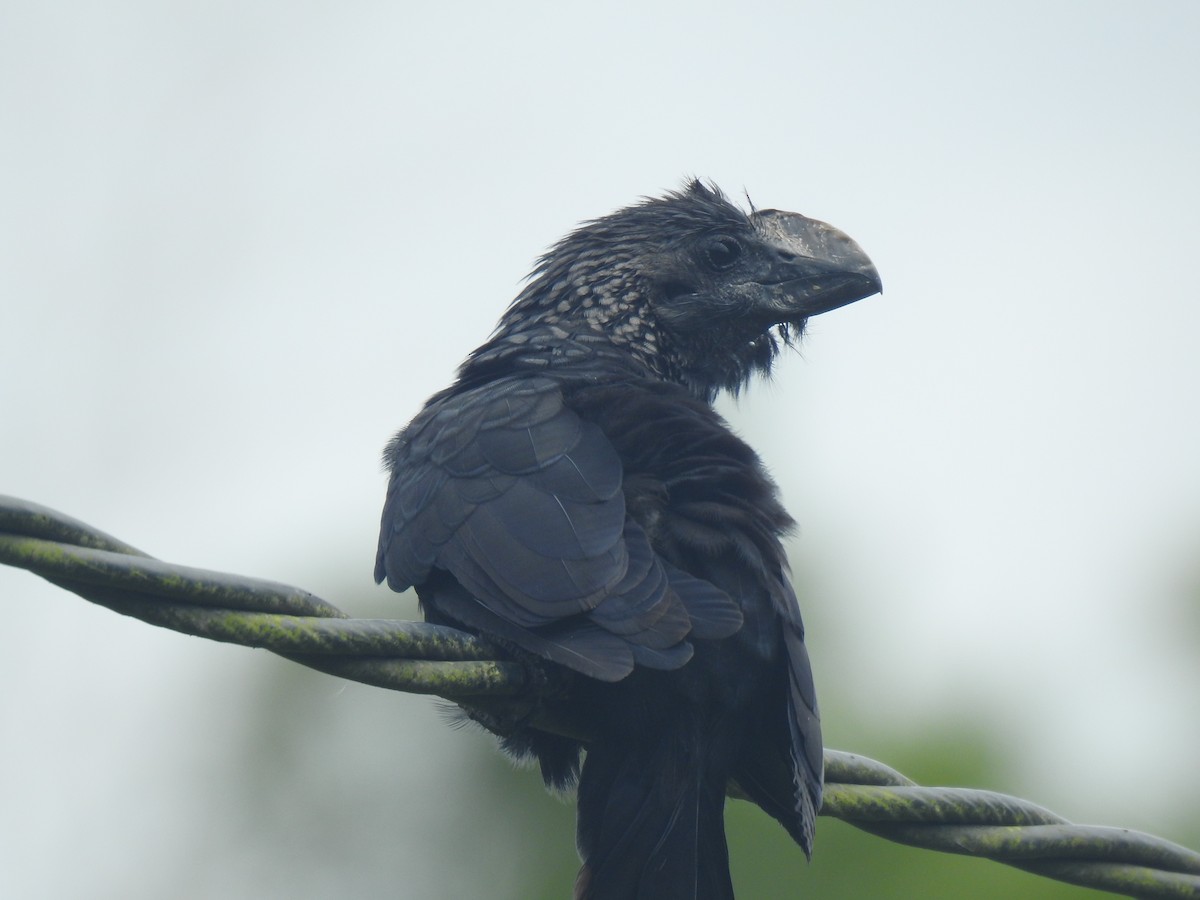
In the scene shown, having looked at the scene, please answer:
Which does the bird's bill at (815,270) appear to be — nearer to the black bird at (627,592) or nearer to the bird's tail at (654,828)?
the black bird at (627,592)

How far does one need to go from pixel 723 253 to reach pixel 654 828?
8.63ft

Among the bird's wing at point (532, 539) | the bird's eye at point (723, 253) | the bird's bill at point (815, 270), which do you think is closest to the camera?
the bird's wing at point (532, 539)

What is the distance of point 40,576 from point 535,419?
5.41ft

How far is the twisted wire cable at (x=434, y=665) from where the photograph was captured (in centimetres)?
246

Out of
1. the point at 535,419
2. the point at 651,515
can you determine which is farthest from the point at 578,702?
the point at 535,419

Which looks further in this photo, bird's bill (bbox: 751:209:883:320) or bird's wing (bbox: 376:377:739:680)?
bird's bill (bbox: 751:209:883:320)

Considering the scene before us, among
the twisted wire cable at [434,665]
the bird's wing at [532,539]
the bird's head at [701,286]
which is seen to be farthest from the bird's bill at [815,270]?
the twisted wire cable at [434,665]

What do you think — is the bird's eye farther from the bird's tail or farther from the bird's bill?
the bird's tail

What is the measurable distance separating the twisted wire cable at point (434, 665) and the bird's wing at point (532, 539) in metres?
0.19

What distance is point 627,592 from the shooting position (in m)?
3.18

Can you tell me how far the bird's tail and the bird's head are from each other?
1.96 metres

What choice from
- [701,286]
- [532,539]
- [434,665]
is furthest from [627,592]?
[701,286]

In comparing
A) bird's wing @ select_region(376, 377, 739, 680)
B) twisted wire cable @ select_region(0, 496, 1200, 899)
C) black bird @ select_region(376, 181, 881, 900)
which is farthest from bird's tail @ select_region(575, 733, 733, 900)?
bird's wing @ select_region(376, 377, 739, 680)

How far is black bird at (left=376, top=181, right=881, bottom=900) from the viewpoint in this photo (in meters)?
3.20
